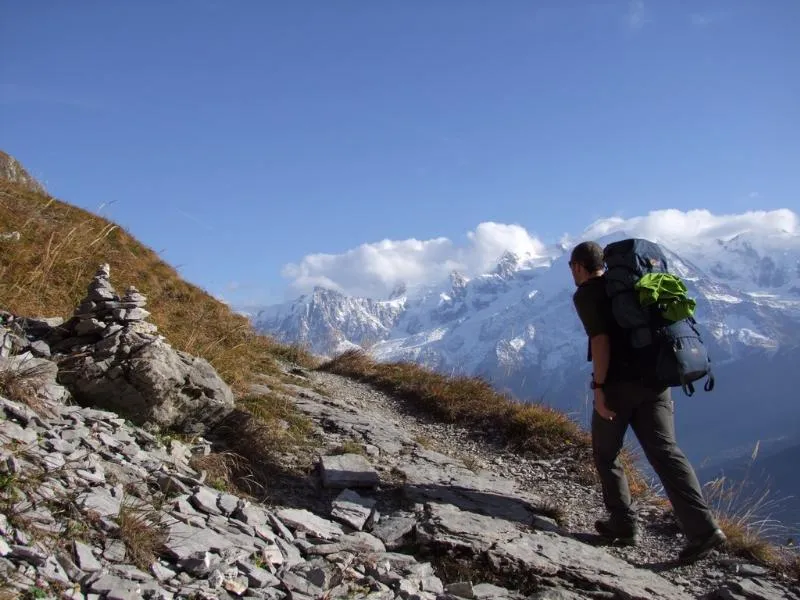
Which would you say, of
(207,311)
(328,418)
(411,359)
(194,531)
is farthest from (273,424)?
(411,359)

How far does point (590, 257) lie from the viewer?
6242 millimetres

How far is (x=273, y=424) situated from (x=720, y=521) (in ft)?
17.7

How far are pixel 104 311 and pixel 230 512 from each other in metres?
3.27

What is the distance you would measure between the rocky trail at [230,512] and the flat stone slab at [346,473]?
17 mm

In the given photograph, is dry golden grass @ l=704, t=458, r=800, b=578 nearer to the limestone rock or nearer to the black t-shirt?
the black t-shirt

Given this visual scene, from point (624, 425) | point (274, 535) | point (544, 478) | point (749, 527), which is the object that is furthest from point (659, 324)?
point (274, 535)

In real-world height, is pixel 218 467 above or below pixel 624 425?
below

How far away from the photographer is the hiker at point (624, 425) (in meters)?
5.54

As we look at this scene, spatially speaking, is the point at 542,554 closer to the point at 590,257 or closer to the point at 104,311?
the point at 590,257

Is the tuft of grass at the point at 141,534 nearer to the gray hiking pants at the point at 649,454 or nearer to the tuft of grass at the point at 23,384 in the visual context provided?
the tuft of grass at the point at 23,384

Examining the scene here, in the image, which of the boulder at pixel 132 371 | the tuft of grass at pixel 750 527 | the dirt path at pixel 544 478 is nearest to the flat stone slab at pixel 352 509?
the dirt path at pixel 544 478

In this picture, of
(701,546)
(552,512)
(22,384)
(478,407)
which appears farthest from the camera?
(478,407)

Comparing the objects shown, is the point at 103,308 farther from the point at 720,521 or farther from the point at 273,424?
the point at 720,521

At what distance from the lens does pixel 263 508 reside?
520cm
